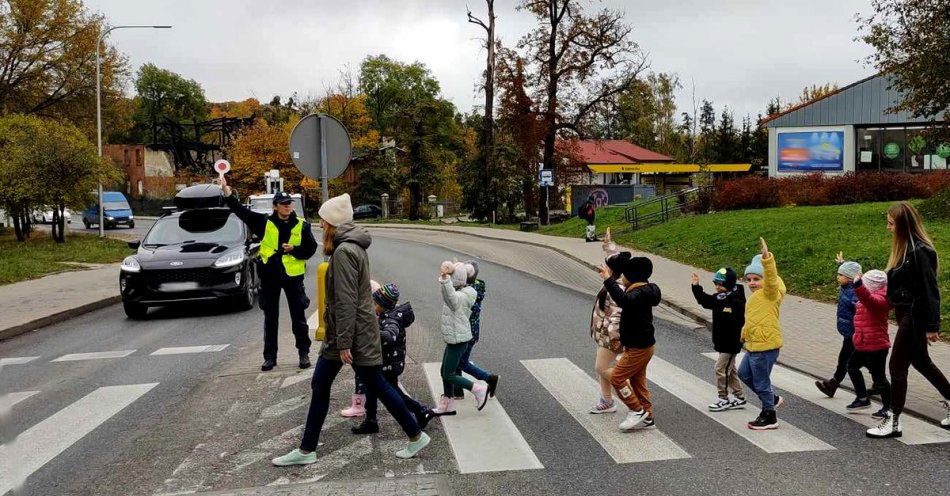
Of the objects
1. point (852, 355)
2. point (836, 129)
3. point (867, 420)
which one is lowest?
point (867, 420)

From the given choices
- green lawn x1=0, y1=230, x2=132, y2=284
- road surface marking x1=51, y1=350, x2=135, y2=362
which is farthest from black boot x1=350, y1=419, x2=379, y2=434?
green lawn x1=0, y1=230, x2=132, y2=284

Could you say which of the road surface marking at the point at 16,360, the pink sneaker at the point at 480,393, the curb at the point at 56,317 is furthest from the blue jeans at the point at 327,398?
the curb at the point at 56,317

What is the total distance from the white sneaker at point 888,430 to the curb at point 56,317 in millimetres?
11067

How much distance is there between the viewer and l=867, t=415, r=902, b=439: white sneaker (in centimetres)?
577

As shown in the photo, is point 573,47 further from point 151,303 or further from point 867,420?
point 867,420

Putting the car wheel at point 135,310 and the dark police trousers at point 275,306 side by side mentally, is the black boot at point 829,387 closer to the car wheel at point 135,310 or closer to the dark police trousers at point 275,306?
the dark police trousers at point 275,306

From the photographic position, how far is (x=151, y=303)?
12617mm

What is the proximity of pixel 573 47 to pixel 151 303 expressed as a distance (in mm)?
30897

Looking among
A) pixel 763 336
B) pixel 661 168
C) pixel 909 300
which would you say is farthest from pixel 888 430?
pixel 661 168

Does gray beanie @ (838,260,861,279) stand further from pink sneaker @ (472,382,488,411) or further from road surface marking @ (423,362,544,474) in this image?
pink sneaker @ (472,382,488,411)

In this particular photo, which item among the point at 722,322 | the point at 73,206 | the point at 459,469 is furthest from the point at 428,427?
the point at 73,206

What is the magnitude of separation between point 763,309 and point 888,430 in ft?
4.02

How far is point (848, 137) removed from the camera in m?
42.3

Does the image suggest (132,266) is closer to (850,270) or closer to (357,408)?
(357,408)
